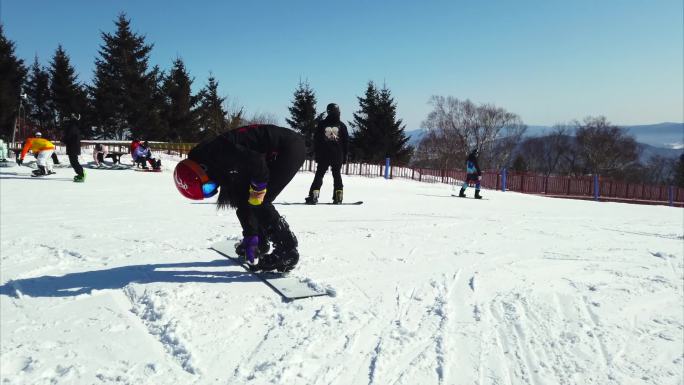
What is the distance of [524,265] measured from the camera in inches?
177

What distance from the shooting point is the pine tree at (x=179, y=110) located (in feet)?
127

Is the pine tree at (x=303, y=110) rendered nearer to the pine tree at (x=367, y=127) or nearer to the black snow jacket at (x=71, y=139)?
the pine tree at (x=367, y=127)

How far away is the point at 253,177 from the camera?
10.7 ft

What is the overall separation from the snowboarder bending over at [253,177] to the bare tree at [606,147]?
63691mm

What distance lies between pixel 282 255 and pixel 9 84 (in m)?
39.5

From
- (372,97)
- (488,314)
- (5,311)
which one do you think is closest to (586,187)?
(372,97)

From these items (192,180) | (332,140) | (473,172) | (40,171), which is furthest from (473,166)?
(40,171)

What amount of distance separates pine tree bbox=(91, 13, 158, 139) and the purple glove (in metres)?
35.7

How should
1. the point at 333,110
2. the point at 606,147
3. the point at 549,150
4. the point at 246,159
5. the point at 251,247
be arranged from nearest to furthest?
the point at 246,159 < the point at 251,247 < the point at 333,110 < the point at 606,147 < the point at 549,150

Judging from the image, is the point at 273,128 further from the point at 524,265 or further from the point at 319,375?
the point at 524,265

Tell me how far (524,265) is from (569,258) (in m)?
0.85

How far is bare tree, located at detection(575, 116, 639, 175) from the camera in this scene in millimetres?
56344

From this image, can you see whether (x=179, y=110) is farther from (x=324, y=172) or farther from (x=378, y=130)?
(x=324, y=172)

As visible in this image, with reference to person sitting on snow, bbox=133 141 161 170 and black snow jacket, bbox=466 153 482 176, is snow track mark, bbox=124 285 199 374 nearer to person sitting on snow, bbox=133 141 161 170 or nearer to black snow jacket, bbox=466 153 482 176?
black snow jacket, bbox=466 153 482 176
